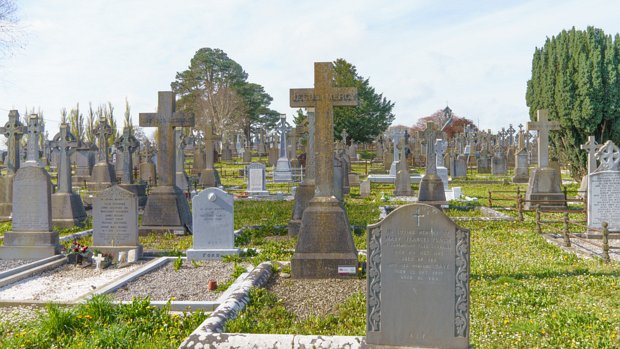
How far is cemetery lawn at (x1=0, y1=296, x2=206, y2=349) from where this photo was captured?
17.3ft

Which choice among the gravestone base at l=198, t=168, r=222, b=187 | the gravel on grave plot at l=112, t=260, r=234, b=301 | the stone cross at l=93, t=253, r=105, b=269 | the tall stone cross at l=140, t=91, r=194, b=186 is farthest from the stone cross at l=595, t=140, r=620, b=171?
the gravestone base at l=198, t=168, r=222, b=187

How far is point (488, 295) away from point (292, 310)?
2.62m

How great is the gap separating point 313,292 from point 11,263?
20.4 ft

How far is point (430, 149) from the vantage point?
19672 millimetres

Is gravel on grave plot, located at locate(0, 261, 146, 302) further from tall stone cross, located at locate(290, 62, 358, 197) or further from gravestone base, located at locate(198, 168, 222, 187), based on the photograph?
gravestone base, located at locate(198, 168, 222, 187)

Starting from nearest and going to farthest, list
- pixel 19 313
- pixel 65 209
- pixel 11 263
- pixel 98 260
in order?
1. pixel 19 313
2. pixel 98 260
3. pixel 11 263
4. pixel 65 209

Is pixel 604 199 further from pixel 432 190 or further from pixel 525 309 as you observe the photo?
pixel 525 309

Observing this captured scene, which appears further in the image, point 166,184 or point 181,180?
point 181,180

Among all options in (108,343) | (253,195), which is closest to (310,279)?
(108,343)

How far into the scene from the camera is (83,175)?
32.9 meters

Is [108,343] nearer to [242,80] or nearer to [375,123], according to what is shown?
[375,123]

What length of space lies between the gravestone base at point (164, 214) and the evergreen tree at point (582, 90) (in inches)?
778

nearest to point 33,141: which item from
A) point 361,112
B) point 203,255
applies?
point 203,255

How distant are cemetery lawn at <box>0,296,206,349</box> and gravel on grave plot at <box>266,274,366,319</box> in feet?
3.94
